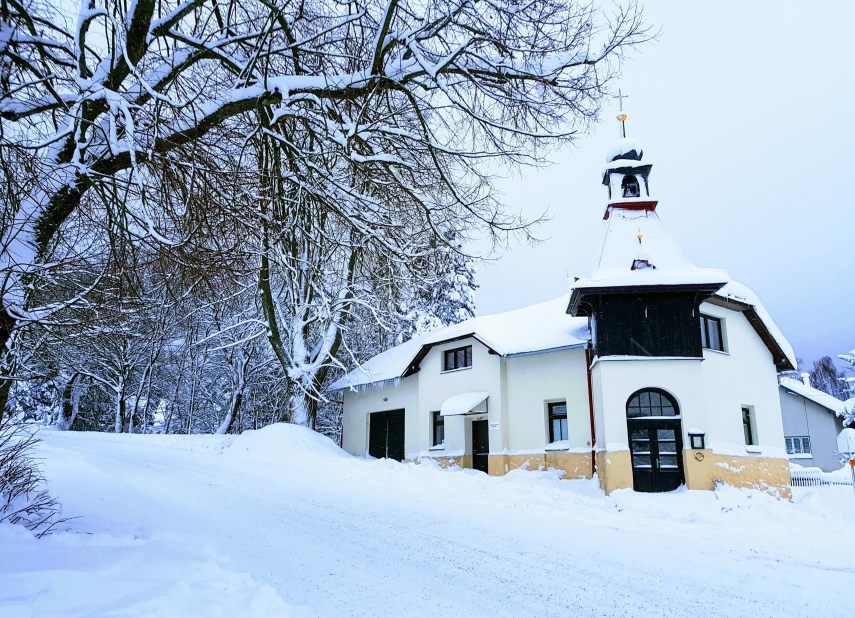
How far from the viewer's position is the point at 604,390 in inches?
554

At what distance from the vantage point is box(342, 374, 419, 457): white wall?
2142cm

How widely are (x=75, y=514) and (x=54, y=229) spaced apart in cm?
367

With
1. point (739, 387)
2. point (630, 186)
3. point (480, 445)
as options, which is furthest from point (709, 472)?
point (630, 186)

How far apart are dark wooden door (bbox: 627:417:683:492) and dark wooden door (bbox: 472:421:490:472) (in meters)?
5.94

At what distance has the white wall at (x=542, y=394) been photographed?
16.5 meters

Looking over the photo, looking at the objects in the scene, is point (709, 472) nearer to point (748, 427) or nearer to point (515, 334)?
point (748, 427)

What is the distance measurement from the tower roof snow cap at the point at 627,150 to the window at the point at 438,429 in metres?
10.5

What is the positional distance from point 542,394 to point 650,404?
152 inches

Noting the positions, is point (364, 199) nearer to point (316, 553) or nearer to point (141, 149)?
point (141, 149)

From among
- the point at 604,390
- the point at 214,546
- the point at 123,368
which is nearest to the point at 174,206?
the point at 214,546

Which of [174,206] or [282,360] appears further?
[282,360]

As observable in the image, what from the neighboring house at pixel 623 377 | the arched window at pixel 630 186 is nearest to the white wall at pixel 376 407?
the neighboring house at pixel 623 377

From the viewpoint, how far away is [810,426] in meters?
31.0

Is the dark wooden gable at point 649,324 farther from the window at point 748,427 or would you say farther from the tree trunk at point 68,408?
the tree trunk at point 68,408
